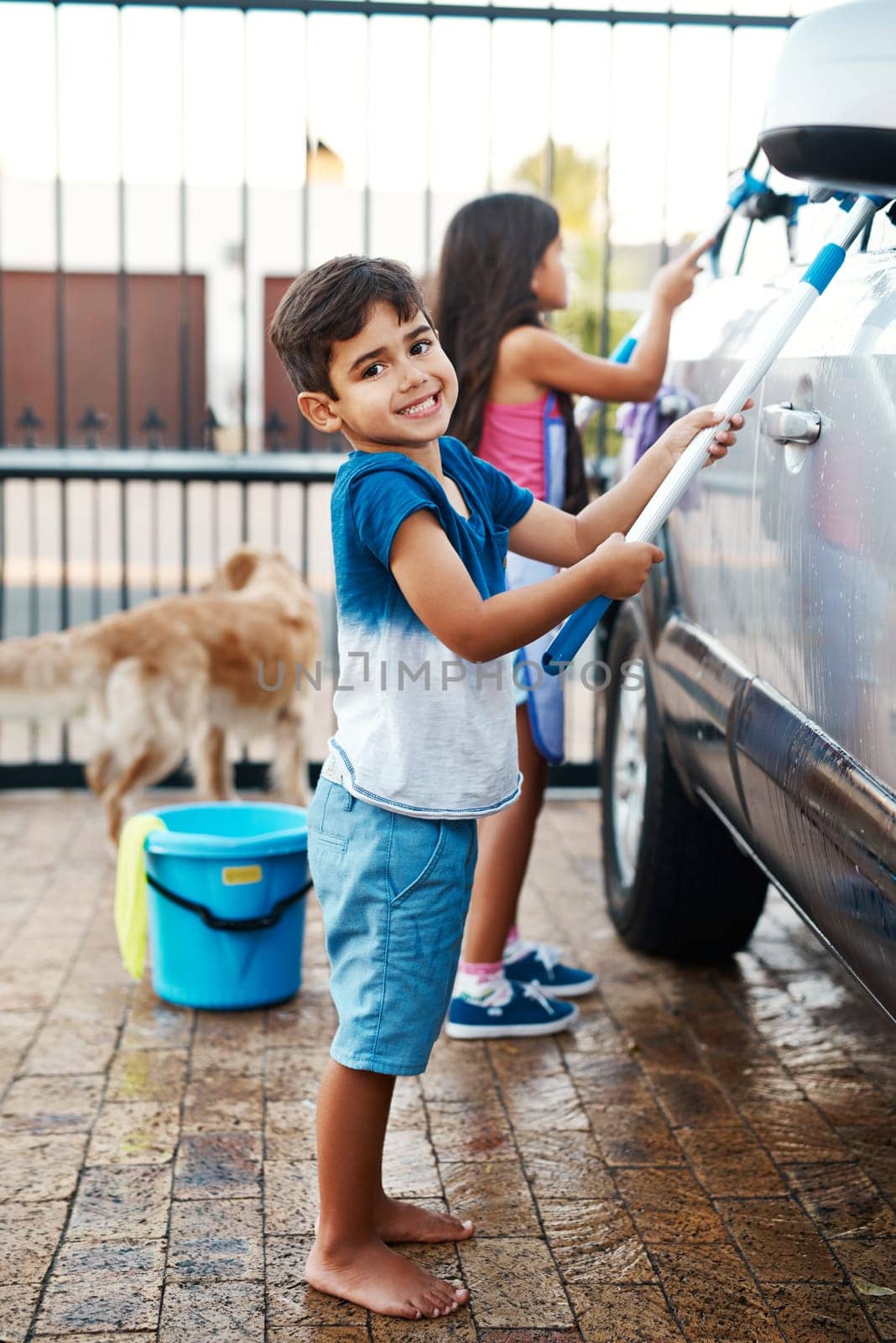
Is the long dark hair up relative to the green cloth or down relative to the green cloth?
up

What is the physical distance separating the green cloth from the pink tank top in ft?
4.09

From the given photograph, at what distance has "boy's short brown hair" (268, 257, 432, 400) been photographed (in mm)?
2111

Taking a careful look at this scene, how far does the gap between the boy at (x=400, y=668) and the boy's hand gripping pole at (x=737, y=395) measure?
0.05m

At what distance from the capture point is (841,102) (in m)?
1.93

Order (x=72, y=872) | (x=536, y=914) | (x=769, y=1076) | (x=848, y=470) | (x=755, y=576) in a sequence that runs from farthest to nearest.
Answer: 1. (x=72, y=872)
2. (x=536, y=914)
3. (x=769, y=1076)
4. (x=755, y=576)
5. (x=848, y=470)

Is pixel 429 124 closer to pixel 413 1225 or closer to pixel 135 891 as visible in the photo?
pixel 135 891

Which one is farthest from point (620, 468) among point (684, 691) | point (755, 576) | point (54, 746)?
point (54, 746)

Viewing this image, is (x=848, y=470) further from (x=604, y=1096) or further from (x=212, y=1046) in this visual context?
(x=212, y=1046)

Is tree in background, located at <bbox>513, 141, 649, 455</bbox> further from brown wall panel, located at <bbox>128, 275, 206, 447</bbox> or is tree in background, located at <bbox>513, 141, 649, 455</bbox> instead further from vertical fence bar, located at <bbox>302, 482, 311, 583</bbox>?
vertical fence bar, located at <bbox>302, 482, 311, 583</bbox>

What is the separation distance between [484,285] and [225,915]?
1.60m

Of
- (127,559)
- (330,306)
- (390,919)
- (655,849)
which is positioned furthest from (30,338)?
(390,919)

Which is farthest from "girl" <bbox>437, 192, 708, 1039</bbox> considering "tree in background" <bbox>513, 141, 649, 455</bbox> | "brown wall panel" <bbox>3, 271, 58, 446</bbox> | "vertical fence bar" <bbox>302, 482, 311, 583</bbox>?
"brown wall panel" <bbox>3, 271, 58, 446</bbox>

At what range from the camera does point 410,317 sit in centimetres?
216

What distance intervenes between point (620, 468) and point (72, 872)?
2222mm
